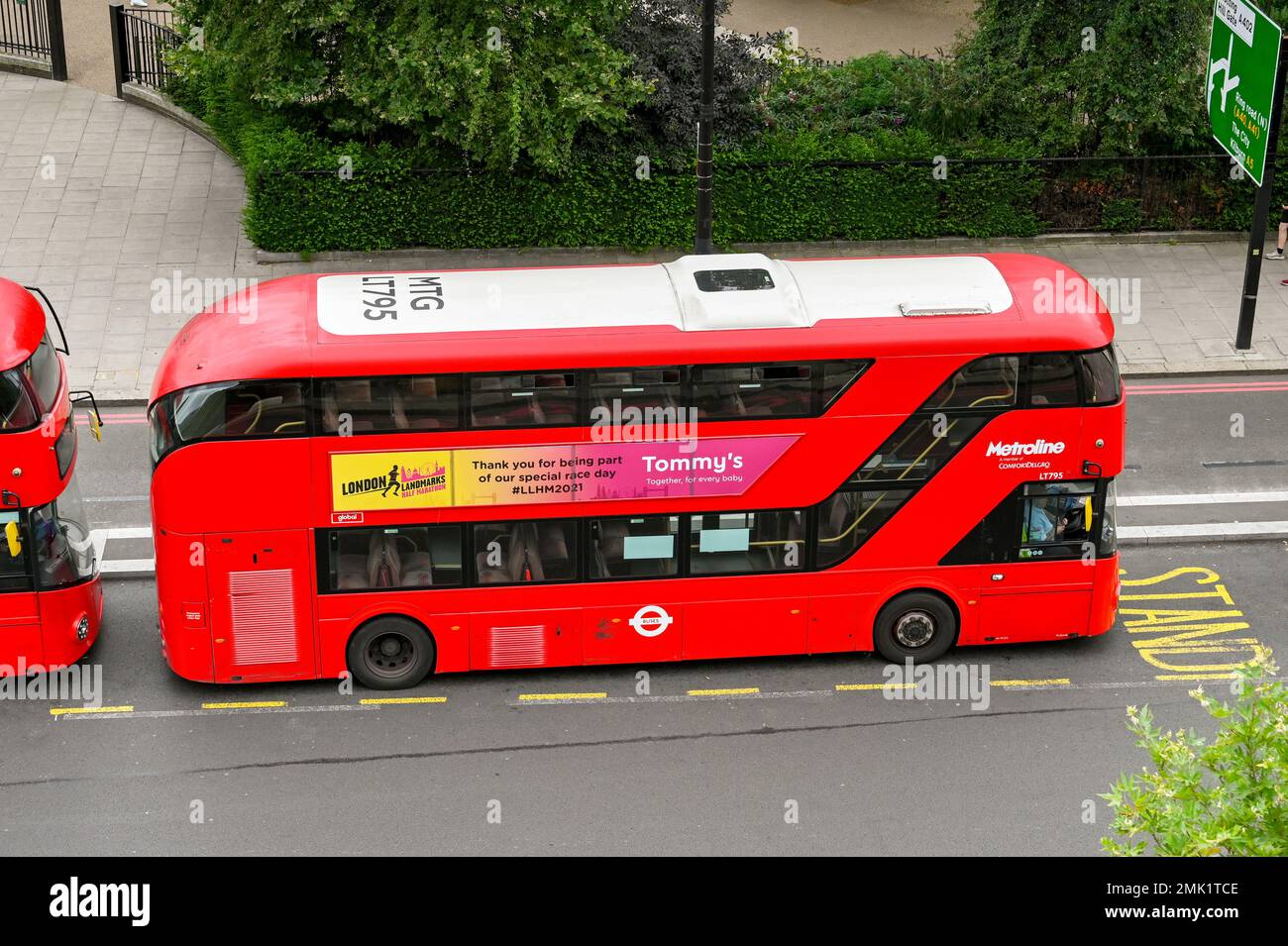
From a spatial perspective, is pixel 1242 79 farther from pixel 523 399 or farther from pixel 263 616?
pixel 263 616

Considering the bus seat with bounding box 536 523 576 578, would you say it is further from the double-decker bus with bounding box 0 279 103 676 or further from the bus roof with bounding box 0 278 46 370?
the bus roof with bounding box 0 278 46 370

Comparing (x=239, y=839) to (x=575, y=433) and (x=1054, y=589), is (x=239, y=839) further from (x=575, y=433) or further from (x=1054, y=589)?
(x=1054, y=589)

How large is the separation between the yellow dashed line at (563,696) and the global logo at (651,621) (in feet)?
2.26

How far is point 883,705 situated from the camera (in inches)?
601

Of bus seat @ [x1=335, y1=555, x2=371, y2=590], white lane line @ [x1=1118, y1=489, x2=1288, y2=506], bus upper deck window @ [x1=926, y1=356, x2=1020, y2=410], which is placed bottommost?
white lane line @ [x1=1118, y1=489, x2=1288, y2=506]

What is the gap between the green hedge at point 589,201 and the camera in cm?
2383

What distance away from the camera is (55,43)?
2966 cm

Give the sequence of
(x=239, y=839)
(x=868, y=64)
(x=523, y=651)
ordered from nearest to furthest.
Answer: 1. (x=239, y=839)
2. (x=523, y=651)
3. (x=868, y=64)

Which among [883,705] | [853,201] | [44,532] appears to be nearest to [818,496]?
[883,705]

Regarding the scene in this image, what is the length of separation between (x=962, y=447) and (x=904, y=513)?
80 centimetres

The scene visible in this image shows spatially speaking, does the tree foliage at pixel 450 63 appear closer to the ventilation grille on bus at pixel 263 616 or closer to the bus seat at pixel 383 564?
the bus seat at pixel 383 564

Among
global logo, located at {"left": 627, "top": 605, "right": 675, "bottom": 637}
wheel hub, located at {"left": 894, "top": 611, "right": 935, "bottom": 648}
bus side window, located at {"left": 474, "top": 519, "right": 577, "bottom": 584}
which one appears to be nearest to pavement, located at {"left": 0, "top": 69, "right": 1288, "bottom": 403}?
bus side window, located at {"left": 474, "top": 519, "right": 577, "bottom": 584}

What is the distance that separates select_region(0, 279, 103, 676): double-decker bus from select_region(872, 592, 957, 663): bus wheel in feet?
24.3

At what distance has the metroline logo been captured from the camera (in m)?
15.0
